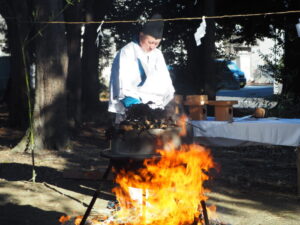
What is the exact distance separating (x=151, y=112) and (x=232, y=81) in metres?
27.3

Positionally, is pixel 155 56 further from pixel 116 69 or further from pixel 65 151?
pixel 65 151

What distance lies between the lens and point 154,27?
556 cm

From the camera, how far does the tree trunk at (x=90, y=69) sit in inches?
679

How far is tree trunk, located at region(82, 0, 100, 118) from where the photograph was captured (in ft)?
56.5

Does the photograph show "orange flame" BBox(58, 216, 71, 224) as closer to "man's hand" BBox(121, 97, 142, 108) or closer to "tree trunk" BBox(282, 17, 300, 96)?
"man's hand" BBox(121, 97, 142, 108)

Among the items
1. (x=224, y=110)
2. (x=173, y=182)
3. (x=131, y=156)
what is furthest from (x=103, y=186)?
(x=131, y=156)

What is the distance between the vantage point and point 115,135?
479 centimetres

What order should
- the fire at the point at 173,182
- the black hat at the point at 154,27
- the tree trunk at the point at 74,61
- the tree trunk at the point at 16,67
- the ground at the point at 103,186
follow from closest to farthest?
1. the fire at the point at 173,182
2. the black hat at the point at 154,27
3. the ground at the point at 103,186
4. the tree trunk at the point at 16,67
5. the tree trunk at the point at 74,61

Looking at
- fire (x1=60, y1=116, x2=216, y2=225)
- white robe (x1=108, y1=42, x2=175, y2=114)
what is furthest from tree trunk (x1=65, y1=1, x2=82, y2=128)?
fire (x1=60, y1=116, x2=216, y2=225)

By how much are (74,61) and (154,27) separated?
9413 millimetres

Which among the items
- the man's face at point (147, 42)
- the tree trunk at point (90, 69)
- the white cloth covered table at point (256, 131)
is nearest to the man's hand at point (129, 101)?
the man's face at point (147, 42)

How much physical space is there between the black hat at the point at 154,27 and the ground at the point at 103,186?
4.54ft

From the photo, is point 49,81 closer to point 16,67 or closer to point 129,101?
point 16,67

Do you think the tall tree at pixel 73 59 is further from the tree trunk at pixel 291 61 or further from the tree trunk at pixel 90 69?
the tree trunk at pixel 291 61
